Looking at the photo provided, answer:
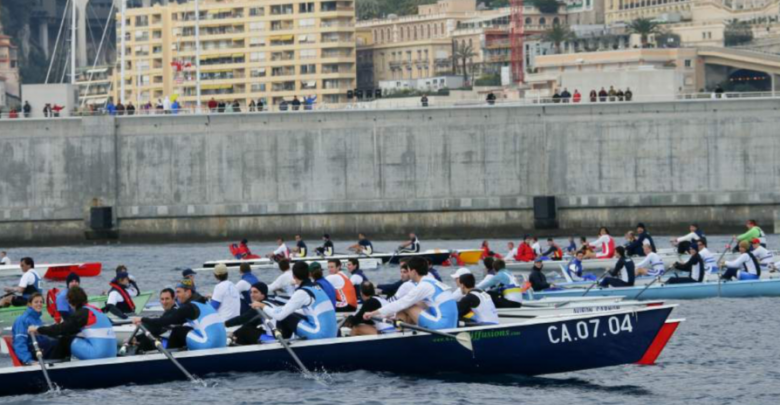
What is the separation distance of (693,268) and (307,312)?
→ 15.9 metres

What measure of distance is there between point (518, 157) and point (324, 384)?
49300mm

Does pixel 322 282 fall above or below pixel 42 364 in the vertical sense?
above

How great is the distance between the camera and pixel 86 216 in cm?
7694

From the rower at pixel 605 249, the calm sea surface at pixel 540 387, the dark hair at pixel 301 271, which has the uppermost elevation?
the dark hair at pixel 301 271

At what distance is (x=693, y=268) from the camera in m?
41.2

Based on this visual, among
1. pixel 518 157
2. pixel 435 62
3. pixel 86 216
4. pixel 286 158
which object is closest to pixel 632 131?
pixel 518 157

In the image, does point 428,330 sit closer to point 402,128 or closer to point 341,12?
point 402,128

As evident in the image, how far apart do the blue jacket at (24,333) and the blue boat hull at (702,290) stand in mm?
16240

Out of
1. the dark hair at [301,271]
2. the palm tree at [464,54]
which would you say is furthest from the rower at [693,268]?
the palm tree at [464,54]

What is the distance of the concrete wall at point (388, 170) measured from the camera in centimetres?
7488

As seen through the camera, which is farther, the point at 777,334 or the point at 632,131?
the point at 632,131

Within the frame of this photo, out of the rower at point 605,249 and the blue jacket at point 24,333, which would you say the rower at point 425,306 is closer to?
the blue jacket at point 24,333

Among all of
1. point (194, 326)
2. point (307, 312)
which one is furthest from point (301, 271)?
point (194, 326)

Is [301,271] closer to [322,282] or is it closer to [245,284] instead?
[322,282]
